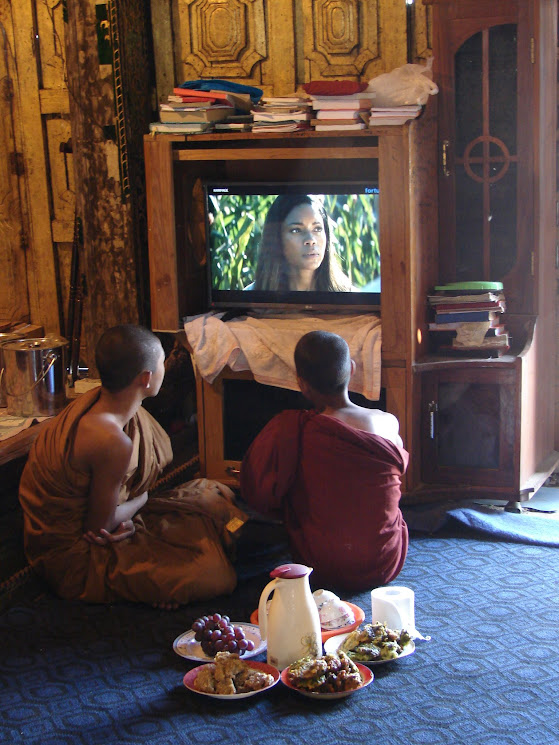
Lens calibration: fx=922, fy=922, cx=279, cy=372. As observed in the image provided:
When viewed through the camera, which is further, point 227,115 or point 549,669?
point 227,115

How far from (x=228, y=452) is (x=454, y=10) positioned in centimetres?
220

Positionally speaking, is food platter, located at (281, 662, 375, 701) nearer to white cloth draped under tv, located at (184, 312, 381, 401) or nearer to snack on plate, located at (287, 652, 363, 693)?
snack on plate, located at (287, 652, 363, 693)

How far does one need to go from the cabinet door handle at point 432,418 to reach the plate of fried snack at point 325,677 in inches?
63.4

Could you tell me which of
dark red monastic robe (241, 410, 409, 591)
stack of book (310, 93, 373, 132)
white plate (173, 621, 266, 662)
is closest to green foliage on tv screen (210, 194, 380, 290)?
stack of book (310, 93, 373, 132)

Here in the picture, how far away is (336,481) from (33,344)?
1.63m

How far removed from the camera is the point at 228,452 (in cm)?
425

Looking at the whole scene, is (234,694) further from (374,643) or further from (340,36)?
(340,36)

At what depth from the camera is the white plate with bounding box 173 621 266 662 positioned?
2.73 m

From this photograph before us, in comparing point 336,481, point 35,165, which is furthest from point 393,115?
point 35,165

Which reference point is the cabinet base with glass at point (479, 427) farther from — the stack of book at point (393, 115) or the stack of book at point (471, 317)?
the stack of book at point (393, 115)

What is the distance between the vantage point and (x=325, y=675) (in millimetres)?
2518

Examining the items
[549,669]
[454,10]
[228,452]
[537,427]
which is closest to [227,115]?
[454,10]

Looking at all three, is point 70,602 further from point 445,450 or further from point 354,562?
point 445,450

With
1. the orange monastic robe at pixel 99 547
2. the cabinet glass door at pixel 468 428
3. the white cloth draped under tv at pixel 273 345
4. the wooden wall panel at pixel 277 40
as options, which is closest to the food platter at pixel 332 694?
the orange monastic robe at pixel 99 547
